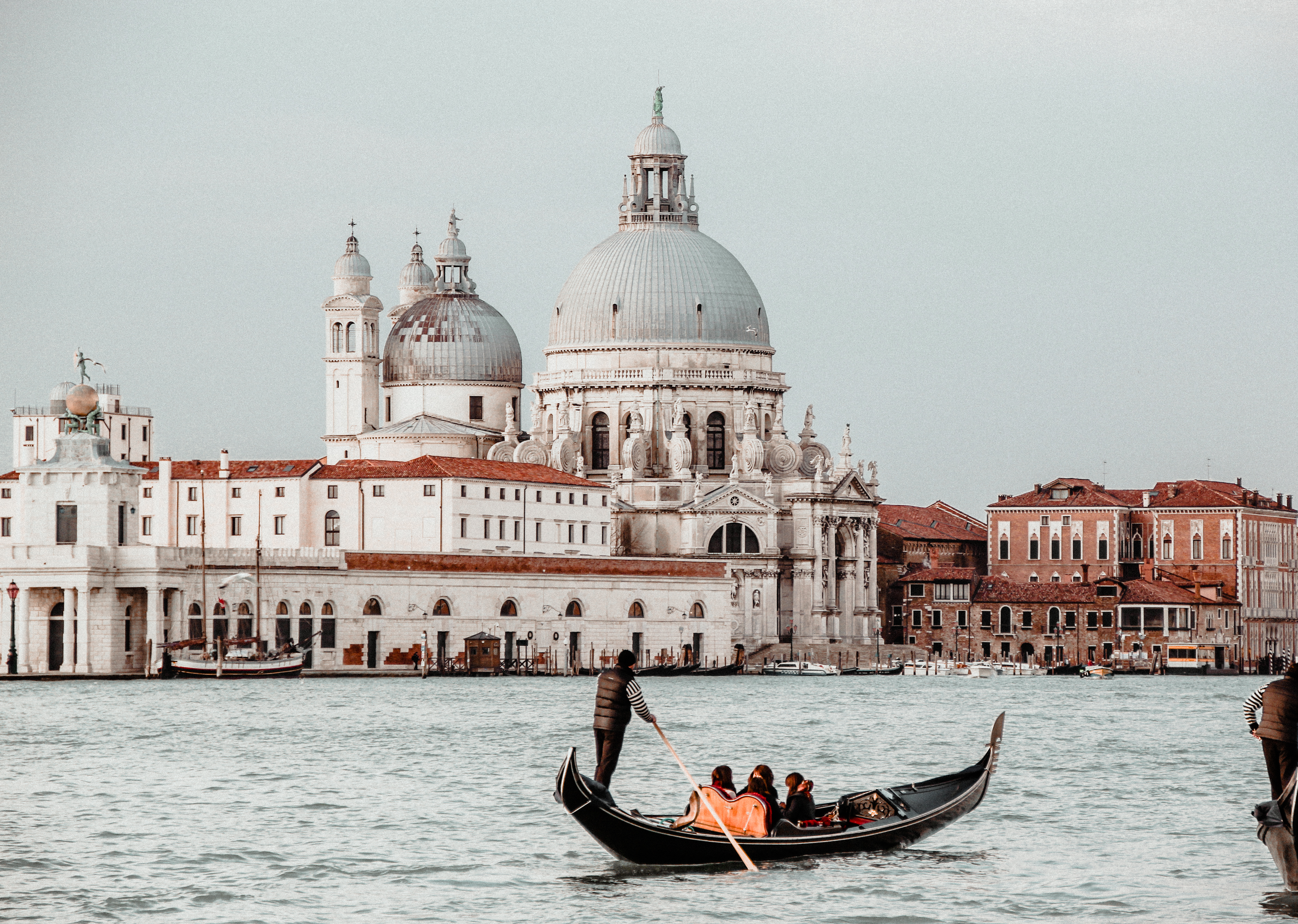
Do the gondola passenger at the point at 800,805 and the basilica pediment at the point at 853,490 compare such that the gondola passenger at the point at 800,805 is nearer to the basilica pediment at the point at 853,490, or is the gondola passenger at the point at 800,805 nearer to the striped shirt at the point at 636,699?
the striped shirt at the point at 636,699

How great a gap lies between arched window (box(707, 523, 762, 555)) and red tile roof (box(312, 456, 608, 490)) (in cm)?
772

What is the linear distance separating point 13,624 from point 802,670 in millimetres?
31816

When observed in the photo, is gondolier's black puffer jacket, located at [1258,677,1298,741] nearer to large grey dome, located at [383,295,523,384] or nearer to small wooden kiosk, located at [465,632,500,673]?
small wooden kiosk, located at [465,632,500,673]

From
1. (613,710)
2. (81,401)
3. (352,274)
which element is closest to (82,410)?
(81,401)

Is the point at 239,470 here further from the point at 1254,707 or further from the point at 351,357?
the point at 1254,707

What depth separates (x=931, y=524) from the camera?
124 meters

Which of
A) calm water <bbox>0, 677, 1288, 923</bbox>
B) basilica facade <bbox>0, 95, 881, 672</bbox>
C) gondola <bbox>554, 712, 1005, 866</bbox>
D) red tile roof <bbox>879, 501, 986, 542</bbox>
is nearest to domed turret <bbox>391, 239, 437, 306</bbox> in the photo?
basilica facade <bbox>0, 95, 881, 672</bbox>

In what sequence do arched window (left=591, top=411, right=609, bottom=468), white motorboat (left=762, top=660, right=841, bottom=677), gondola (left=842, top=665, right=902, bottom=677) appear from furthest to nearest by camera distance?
arched window (left=591, top=411, right=609, bottom=468) → gondola (left=842, top=665, right=902, bottom=677) → white motorboat (left=762, top=660, right=841, bottom=677)

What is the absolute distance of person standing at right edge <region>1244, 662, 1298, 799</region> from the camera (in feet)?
84.0

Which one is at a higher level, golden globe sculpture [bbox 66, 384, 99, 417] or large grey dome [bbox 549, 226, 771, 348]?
large grey dome [bbox 549, 226, 771, 348]

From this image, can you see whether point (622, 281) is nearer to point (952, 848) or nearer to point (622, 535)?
point (622, 535)

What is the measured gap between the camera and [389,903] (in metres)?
25.7

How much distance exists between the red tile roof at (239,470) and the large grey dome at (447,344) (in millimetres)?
15870

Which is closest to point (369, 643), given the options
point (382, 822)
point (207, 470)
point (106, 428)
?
point (207, 470)
